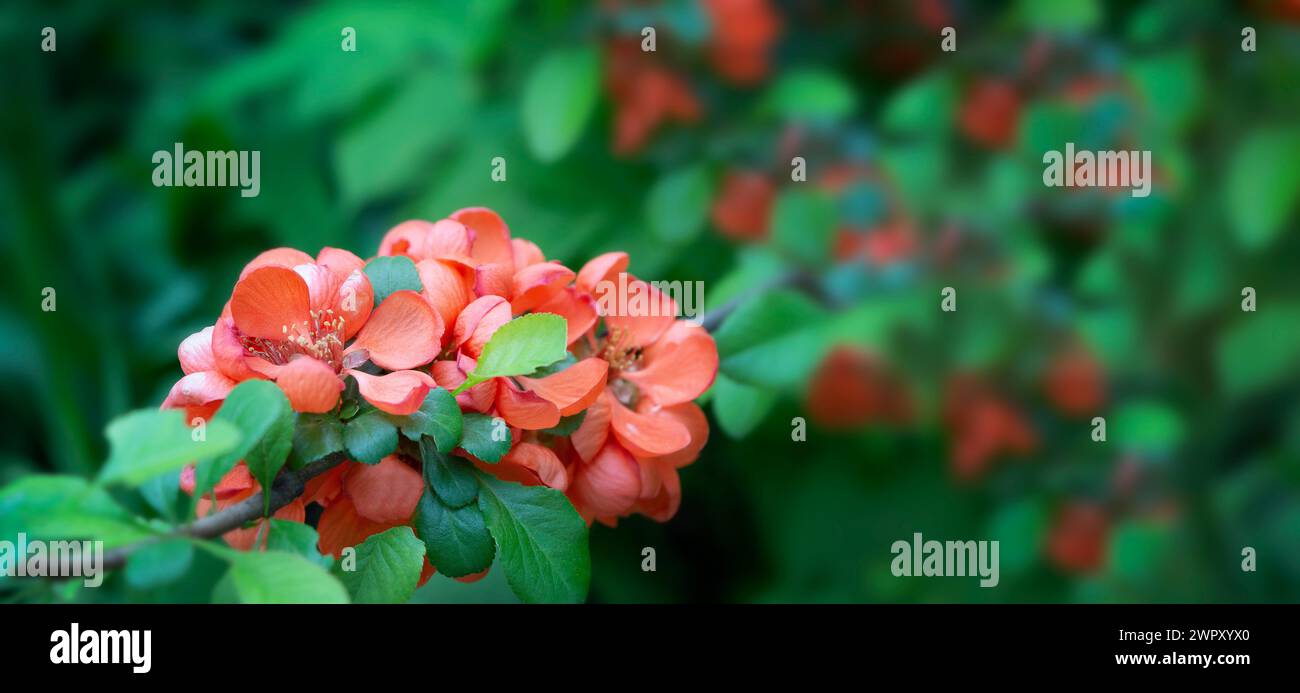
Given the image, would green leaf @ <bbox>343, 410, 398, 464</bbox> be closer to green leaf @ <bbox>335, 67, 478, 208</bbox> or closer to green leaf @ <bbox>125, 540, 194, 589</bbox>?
green leaf @ <bbox>125, 540, 194, 589</bbox>

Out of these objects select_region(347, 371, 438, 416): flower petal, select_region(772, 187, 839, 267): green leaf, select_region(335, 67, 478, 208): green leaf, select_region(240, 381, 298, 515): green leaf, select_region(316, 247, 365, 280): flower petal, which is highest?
select_region(335, 67, 478, 208): green leaf

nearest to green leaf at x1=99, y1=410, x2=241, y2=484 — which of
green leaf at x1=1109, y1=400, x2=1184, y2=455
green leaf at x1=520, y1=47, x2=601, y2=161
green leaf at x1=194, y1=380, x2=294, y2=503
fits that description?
green leaf at x1=194, y1=380, x2=294, y2=503

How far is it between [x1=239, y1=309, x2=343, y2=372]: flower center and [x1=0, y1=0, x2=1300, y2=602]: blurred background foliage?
0.34 metres

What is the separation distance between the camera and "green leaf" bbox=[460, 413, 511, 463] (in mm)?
244

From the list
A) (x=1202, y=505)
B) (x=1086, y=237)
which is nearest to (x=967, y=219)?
(x=1086, y=237)

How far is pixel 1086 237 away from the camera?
76cm

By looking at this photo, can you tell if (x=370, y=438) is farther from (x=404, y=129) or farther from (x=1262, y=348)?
(x=1262, y=348)

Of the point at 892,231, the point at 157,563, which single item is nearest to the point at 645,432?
the point at 157,563

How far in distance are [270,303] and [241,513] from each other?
0.05 metres

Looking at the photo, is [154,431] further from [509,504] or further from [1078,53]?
[1078,53]

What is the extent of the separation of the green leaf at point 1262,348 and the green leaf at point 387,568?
60 cm

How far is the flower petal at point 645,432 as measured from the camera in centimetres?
27

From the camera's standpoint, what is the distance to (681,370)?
0.30 m

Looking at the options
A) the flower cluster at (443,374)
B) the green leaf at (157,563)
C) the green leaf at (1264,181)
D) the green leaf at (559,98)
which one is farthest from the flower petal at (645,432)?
the green leaf at (1264,181)
